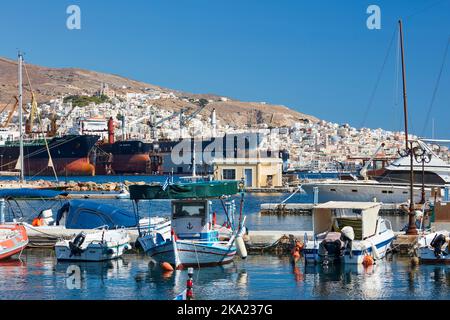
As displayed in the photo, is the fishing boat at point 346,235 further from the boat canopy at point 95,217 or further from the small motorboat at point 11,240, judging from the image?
the small motorboat at point 11,240

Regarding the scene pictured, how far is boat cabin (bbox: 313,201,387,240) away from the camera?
21.3m

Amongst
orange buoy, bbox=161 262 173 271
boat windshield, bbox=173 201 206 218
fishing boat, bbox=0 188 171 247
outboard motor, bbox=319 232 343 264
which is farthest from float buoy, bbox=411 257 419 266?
fishing boat, bbox=0 188 171 247

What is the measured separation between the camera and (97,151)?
379 ft

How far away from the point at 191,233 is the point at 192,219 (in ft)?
1.19

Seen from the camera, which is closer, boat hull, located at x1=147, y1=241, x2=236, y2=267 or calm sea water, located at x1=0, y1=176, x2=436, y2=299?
calm sea water, located at x1=0, y1=176, x2=436, y2=299

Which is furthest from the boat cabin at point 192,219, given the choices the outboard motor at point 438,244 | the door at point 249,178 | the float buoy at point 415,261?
the door at point 249,178

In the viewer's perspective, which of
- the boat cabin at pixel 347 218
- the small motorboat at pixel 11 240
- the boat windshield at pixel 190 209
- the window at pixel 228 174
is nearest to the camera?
the boat windshield at pixel 190 209

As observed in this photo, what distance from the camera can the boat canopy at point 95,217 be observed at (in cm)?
2530

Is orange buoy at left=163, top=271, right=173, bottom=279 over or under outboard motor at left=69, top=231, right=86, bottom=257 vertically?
under

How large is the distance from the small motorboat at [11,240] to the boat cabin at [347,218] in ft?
25.2

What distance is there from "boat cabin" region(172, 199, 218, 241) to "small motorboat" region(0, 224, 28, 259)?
4.42m

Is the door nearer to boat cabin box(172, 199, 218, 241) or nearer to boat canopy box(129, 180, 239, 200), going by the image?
boat cabin box(172, 199, 218, 241)
